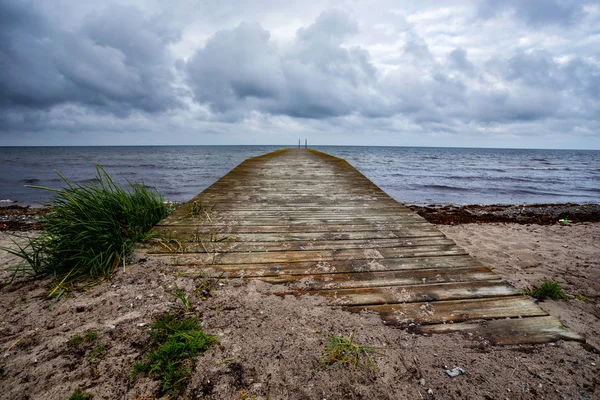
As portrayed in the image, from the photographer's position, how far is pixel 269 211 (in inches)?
151

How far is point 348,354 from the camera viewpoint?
138 cm

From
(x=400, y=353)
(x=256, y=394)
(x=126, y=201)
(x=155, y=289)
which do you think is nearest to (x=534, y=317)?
(x=400, y=353)

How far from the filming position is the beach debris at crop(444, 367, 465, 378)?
1.27 metres

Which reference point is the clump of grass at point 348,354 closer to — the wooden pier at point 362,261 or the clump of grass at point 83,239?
the wooden pier at point 362,261

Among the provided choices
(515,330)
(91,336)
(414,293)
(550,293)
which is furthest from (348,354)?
(550,293)

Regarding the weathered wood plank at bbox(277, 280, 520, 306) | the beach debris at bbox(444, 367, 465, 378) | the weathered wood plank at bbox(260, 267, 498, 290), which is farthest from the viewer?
the weathered wood plank at bbox(260, 267, 498, 290)

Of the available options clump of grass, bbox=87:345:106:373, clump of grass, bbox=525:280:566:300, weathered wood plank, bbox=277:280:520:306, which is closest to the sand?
clump of grass, bbox=87:345:106:373

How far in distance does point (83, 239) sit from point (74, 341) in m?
1.22

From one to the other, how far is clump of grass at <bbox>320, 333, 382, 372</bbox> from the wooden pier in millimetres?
290

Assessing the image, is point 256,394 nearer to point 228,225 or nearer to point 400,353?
point 400,353

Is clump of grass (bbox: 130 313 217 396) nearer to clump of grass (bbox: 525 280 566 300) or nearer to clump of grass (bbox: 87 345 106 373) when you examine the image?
clump of grass (bbox: 87 345 106 373)

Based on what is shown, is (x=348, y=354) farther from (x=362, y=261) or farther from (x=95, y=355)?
(x=95, y=355)

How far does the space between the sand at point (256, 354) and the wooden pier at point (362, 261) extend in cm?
14

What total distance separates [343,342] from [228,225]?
211 centimetres
